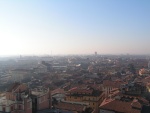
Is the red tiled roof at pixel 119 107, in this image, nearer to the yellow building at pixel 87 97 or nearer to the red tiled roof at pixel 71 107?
the red tiled roof at pixel 71 107

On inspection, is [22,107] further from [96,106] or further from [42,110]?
[96,106]

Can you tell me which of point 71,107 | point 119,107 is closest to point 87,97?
point 71,107

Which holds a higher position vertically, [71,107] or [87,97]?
[87,97]

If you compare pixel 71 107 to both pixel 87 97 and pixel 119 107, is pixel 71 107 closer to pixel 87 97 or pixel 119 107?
pixel 87 97

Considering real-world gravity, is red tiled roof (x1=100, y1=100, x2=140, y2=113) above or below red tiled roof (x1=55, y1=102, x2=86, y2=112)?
above

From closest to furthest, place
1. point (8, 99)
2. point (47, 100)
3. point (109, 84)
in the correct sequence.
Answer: point (8, 99), point (47, 100), point (109, 84)

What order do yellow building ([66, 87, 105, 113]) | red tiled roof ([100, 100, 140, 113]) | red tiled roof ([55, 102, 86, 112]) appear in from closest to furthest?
1. red tiled roof ([100, 100, 140, 113])
2. red tiled roof ([55, 102, 86, 112])
3. yellow building ([66, 87, 105, 113])

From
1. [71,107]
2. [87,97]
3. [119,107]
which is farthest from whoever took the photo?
[87,97]

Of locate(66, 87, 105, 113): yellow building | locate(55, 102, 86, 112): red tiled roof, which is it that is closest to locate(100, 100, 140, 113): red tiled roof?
locate(55, 102, 86, 112): red tiled roof

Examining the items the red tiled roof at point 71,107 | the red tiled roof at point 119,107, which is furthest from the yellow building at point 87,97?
the red tiled roof at point 119,107

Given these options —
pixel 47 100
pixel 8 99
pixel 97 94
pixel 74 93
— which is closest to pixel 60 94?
pixel 74 93

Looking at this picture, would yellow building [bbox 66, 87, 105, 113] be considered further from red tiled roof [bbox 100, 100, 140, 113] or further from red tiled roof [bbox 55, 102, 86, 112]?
red tiled roof [bbox 100, 100, 140, 113]
